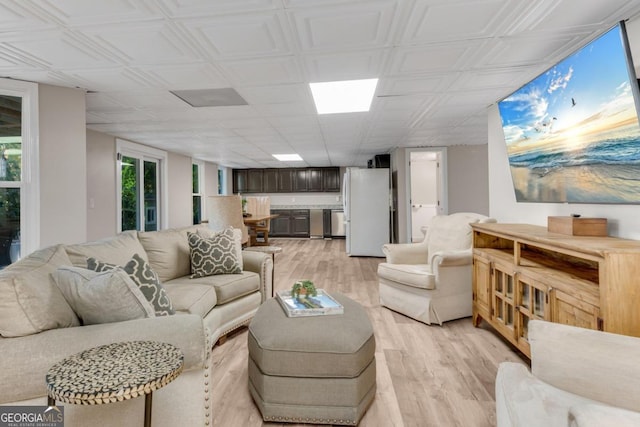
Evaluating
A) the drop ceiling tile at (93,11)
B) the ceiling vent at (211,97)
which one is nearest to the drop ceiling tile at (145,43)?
the drop ceiling tile at (93,11)

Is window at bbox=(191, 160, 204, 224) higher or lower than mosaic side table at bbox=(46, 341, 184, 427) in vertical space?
higher

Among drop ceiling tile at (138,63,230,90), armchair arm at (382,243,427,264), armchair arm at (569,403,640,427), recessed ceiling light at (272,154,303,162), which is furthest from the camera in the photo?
recessed ceiling light at (272,154,303,162)

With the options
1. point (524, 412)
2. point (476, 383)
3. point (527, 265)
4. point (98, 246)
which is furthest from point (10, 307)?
point (527, 265)

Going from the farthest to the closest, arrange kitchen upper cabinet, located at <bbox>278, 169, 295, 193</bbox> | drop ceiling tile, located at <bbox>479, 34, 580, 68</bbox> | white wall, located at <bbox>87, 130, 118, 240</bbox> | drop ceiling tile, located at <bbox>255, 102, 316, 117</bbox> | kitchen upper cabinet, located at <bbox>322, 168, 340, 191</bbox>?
kitchen upper cabinet, located at <bbox>278, 169, 295, 193</bbox>, kitchen upper cabinet, located at <bbox>322, 168, 340, 191</bbox>, white wall, located at <bbox>87, 130, 118, 240</bbox>, drop ceiling tile, located at <bbox>255, 102, 316, 117</bbox>, drop ceiling tile, located at <bbox>479, 34, 580, 68</bbox>

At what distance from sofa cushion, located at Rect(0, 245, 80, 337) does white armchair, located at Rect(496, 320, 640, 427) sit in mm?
1832

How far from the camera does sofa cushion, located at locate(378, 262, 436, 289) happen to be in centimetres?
292

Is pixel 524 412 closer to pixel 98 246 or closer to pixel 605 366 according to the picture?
pixel 605 366

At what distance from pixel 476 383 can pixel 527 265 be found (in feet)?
2.97

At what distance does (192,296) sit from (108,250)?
26.3 inches

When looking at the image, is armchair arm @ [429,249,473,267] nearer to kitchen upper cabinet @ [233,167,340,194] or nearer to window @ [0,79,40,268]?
window @ [0,79,40,268]

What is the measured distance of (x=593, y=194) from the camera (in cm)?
202

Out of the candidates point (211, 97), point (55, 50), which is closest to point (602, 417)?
point (55, 50)

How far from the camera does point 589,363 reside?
1.10m

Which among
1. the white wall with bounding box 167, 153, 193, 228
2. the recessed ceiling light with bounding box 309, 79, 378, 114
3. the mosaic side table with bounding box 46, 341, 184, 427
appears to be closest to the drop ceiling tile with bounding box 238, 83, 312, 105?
the recessed ceiling light with bounding box 309, 79, 378, 114
